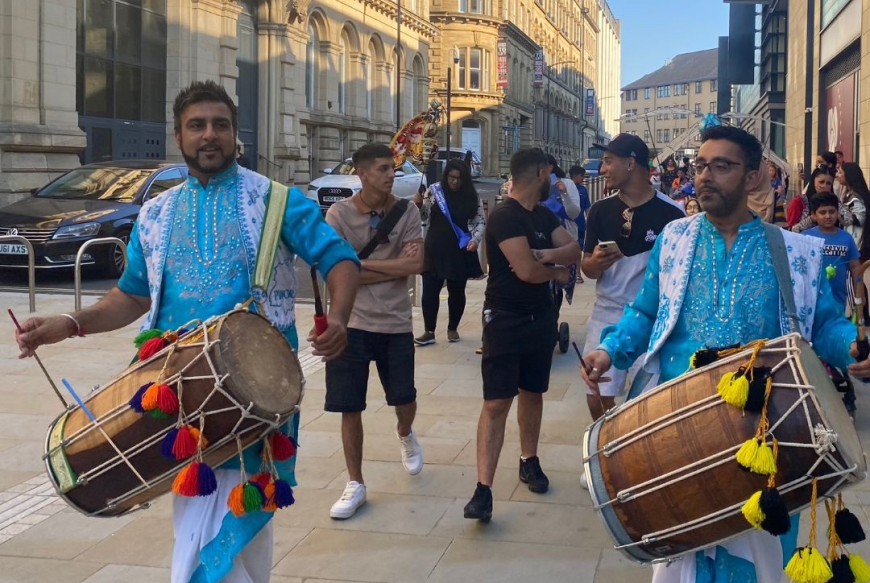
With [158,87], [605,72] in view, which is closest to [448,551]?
[158,87]

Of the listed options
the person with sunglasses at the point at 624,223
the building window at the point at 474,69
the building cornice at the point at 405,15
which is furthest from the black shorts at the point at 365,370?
the building window at the point at 474,69

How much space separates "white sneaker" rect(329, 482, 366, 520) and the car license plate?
381 inches

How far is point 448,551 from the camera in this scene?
4844 mm

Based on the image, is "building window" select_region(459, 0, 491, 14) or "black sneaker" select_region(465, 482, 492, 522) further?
"building window" select_region(459, 0, 491, 14)

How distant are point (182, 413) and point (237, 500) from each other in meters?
0.34

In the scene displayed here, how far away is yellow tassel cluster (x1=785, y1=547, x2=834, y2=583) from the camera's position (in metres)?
2.67

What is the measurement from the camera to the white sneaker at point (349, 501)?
207 inches

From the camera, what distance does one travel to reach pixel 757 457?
8.57 ft

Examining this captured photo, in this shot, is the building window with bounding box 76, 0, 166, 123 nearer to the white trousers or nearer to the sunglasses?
the sunglasses

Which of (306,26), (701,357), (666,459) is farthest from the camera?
(306,26)

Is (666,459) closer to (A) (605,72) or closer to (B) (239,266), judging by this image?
(B) (239,266)

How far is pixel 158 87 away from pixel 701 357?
24.4 meters

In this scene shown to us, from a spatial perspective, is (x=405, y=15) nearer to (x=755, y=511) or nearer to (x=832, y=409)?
(x=832, y=409)

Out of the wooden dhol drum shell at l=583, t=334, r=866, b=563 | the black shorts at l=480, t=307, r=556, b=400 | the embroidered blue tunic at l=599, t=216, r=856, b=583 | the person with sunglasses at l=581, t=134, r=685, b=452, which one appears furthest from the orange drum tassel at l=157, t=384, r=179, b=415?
the person with sunglasses at l=581, t=134, r=685, b=452
